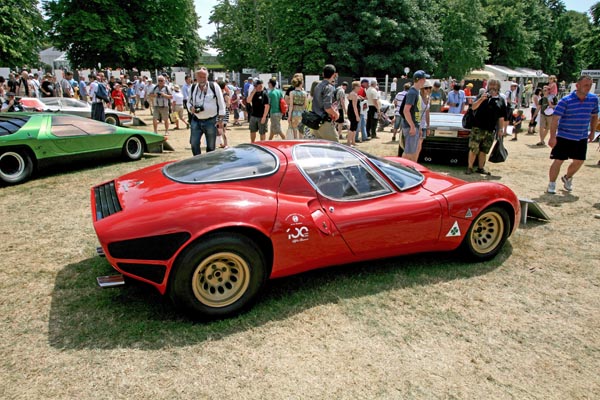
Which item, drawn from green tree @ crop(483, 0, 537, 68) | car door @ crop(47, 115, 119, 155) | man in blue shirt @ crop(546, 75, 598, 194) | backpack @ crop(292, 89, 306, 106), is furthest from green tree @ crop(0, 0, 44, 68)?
green tree @ crop(483, 0, 537, 68)

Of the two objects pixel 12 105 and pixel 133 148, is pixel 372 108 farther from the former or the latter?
pixel 12 105

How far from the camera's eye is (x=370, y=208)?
3.59 metres

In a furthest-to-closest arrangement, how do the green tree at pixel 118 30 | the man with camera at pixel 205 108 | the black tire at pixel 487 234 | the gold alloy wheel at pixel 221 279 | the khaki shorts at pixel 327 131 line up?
the green tree at pixel 118 30
the khaki shorts at pixel 327 131
the man with camera at pixel 205 108
the black tire at pixel 487 234
the gold alloy wheel at pixel 221 279

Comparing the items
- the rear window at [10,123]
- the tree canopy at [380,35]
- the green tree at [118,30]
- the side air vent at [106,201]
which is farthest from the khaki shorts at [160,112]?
the tree canopy at [380,35]

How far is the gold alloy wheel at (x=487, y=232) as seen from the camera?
163 inches

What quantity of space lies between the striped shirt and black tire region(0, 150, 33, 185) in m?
8.11

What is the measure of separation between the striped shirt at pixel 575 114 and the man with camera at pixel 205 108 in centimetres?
526

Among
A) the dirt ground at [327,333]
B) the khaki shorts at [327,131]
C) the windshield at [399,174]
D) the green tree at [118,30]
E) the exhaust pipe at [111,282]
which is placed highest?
the green tree at [118,30]

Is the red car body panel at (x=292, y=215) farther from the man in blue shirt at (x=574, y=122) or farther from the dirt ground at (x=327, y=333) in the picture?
the man in blue shirt at (x=574, y=122)

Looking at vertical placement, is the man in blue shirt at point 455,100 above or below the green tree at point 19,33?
below

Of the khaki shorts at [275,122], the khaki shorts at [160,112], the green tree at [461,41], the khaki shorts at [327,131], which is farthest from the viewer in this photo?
the green tree at [461,41]

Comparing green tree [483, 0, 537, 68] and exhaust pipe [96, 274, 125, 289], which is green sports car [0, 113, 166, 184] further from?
green tree [483, 0, 537, 68]

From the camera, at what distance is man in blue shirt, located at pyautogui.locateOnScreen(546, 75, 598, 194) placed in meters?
6.20

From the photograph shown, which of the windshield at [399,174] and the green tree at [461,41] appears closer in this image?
the windshield at [399,174]
